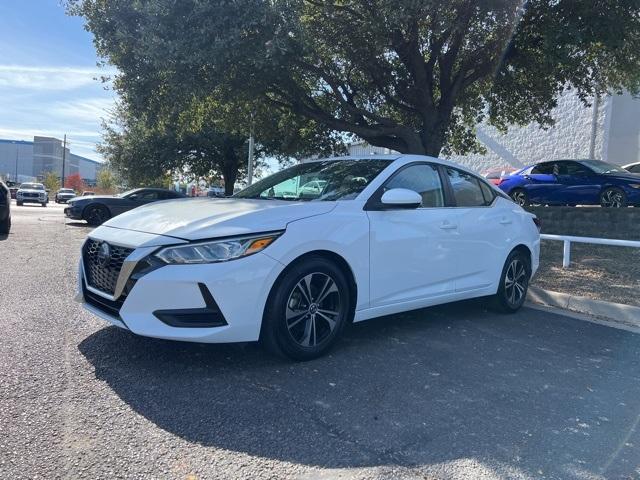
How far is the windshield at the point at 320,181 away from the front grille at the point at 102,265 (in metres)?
1.53

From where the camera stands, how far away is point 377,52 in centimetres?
1124

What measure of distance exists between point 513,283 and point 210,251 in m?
3.79

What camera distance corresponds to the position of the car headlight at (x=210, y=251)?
135 inches

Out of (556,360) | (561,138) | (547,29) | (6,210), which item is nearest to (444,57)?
(547,29)

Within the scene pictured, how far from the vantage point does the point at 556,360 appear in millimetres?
4336

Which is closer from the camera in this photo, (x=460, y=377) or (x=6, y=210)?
(x=460, y=377)

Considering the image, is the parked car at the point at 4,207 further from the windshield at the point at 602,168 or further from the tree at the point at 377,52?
the windshield at the point at 602,168

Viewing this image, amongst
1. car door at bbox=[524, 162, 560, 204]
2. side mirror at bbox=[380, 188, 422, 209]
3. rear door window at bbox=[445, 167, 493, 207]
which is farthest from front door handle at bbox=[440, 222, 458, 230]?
car door at bbox=[524, 162, 560, 204]

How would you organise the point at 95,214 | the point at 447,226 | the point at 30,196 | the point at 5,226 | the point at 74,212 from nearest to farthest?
the point at 447,226, the point at 5,226, the point at 74,212, the point at 95,214, the point at 30,196

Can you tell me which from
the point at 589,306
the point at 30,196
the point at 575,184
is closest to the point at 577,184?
the point at 575,184

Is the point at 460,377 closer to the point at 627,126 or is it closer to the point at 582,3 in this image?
the point at 582,3

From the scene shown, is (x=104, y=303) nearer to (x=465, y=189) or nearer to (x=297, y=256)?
(x=297, y=256)

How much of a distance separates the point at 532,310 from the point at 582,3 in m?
6.11

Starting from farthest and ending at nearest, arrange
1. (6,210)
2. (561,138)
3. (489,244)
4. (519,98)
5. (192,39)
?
(561,138), (519,98), (6,210), (192,39), (489,244)
